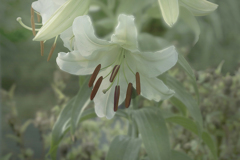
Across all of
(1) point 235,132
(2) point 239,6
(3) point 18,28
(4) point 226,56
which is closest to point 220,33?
(4) point 226,56

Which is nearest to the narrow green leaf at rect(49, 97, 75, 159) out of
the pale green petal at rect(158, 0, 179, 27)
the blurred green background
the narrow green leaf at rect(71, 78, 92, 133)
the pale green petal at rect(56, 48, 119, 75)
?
the narrow green leaf at rect(71, 78, 92, 133)

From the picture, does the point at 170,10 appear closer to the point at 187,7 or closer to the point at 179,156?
the point at 187,7

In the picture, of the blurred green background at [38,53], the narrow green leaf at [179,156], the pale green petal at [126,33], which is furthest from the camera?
the blurred green background at [38,53]

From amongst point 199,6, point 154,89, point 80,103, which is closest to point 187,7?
point 199,6

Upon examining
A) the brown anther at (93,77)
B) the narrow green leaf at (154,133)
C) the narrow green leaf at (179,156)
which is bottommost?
the narrow green leaf at (179,156)

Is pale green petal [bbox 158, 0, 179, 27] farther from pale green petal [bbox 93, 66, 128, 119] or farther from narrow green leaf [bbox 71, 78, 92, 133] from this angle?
narrow green leaf [bbox 71, 78, 92, 133]

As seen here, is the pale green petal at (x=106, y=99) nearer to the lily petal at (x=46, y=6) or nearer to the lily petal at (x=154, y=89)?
the lily petal at (x=154, y=89)

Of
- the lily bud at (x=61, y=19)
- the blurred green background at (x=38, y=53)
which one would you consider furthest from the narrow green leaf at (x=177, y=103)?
the blurred green background at (x=38, y=53)
